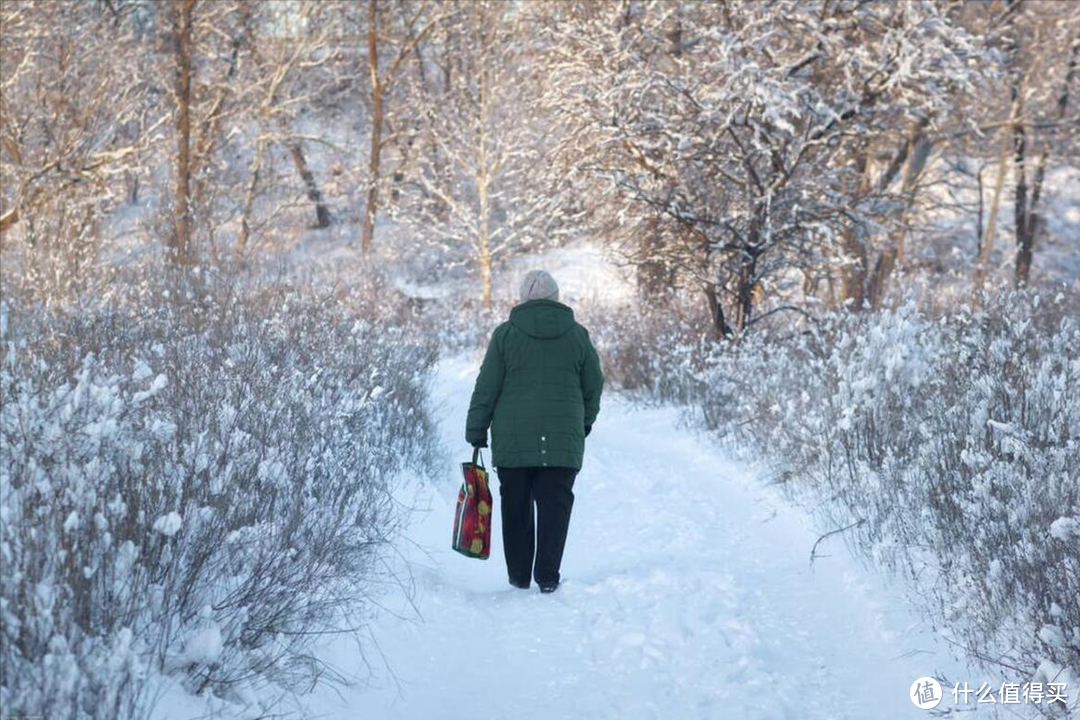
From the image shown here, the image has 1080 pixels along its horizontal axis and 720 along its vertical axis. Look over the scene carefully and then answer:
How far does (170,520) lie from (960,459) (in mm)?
4041

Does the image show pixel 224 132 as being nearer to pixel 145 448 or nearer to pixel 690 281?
pixel 690 281

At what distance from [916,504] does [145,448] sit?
406 cm

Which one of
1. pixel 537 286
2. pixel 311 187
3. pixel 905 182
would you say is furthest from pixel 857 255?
pixel 311 187

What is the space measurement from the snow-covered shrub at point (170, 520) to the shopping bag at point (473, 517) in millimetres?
377

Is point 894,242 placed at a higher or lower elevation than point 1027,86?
lower

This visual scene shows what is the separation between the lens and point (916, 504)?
17.9 feet

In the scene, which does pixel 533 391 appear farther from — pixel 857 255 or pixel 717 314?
pixel 857 255

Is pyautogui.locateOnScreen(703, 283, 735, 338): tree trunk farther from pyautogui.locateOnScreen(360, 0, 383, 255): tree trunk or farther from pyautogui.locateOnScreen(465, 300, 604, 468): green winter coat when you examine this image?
pyautogui.locateOnScreen(360, 0, 383, 255): tree trunk

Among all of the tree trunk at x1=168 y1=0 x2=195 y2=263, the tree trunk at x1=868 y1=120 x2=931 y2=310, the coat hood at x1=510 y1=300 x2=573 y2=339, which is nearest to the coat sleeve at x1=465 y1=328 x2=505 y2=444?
the coat hood at x1=510 y1=300 x2=573 y2=339

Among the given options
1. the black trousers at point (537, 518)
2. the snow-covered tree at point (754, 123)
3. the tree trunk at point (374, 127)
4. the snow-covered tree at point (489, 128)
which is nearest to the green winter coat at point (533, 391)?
the black trousers at point (537, 518)

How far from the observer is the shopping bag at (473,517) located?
5598 millimetres

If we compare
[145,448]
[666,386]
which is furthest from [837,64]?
[145,448]

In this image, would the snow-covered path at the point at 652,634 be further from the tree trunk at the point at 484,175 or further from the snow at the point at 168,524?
the tree trunk at the point at 484,175

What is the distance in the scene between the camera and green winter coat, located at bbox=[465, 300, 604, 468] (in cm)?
547
